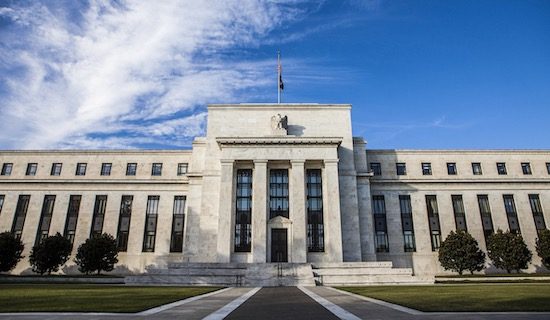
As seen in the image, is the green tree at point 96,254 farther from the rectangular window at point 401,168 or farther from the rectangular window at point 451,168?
the rectangular window at point 451,168

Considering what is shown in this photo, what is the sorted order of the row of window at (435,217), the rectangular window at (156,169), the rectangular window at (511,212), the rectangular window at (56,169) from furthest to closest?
1. the rectangular window at (56,169)
2. the rectangular window at (156,169)
3. the rectangular window at (511,212)
4. the row of window at (435,217)

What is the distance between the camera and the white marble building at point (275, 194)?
40875 millimetres

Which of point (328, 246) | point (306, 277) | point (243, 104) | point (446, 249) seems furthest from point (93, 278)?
point (446, 249)

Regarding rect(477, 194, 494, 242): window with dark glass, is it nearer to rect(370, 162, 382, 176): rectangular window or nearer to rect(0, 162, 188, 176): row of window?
rect(370, 162, 382, 176): rectangular window

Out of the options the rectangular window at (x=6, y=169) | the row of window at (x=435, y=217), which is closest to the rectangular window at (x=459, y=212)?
the row of window at (x=435, y=217)

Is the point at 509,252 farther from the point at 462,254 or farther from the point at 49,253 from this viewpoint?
the point at 49,253

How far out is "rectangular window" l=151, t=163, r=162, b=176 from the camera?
49.2m

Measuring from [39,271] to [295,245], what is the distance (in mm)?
29598

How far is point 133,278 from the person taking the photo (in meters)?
28.1

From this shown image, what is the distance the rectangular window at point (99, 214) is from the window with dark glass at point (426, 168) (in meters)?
44.0

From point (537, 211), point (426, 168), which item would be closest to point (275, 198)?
point (426, 168)

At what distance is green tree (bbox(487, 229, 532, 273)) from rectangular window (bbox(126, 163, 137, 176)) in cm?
4596

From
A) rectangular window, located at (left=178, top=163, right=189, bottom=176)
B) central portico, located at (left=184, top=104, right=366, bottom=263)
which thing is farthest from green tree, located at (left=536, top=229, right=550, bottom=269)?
rectangular window, located at (left=178, top=163, right=189, bottom=176)

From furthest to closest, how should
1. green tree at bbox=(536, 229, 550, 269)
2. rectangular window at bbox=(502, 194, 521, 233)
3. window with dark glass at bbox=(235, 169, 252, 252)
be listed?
1. rectangular window at bbox=(502, 194, 521, 233)
2. window with dark glass at bbox=(235, 169, 252, 252)
3. green tree at bbox=(536, 229, 550, 269)
